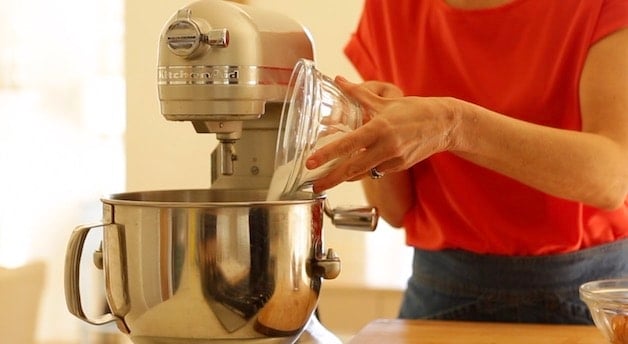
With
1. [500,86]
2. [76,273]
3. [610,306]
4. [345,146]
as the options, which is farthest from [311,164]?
[500,86]

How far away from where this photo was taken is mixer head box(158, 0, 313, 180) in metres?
0.91

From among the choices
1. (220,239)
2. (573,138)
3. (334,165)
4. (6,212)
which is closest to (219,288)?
(220,239)

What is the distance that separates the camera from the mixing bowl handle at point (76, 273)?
2.86ft

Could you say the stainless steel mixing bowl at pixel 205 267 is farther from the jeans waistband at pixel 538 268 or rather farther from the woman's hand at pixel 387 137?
the jeans waistband at pixel 538 268

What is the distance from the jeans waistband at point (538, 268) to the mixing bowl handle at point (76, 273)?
562 millimetres

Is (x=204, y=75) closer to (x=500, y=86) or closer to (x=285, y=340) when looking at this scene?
(x=285, y=340)

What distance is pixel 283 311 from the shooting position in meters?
0.88

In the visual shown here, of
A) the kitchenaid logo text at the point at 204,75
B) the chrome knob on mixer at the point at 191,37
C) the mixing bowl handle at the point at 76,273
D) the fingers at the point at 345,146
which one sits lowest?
the mixing bowl handle at the point at 76,273

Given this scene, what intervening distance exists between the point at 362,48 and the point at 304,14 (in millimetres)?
1162

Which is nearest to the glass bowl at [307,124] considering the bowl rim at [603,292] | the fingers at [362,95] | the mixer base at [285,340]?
the fingers at [362,95]

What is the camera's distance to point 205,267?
0.84 m

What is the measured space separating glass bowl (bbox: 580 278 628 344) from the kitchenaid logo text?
0.44 m

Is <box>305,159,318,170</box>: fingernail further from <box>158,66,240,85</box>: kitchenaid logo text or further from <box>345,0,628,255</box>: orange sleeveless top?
<box>345,0,628,255</box>: orange sleeveless top

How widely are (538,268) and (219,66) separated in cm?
57
